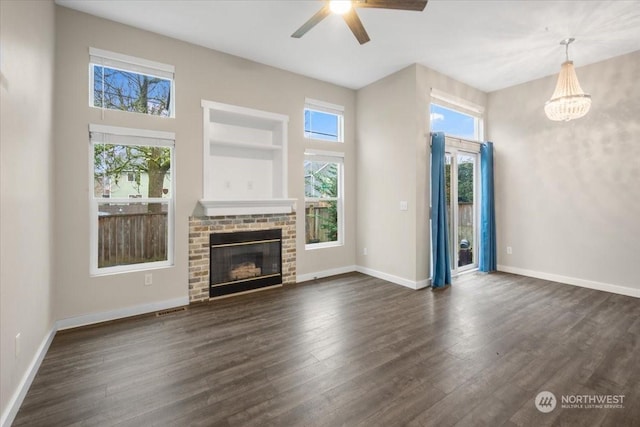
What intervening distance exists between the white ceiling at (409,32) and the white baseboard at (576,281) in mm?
3145

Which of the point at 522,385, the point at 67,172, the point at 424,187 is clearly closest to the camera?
the point at 522,385

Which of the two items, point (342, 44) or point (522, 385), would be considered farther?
point (342, 44)

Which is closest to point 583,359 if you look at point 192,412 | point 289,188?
point 192,412

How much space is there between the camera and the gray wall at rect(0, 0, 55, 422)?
172 centimetres

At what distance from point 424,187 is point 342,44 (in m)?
2.26

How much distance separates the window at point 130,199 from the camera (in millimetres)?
3244

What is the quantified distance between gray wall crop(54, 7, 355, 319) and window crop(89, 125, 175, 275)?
0.33 feet

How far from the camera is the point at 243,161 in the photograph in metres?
4.36

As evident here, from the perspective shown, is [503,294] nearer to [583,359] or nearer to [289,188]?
[583,359]

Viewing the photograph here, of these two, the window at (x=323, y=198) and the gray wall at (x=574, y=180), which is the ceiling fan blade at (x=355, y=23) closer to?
the window at (x=323, y=198)

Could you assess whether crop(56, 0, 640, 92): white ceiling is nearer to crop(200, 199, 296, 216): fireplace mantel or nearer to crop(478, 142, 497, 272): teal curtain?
Answer: crop(478, 142, 497, 272): teal curtain

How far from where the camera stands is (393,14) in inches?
123

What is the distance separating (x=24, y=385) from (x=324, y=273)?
362cm

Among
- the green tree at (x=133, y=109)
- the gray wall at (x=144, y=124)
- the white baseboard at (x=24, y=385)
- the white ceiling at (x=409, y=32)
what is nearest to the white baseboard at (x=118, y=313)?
the gray wall at (x=144, y=124)
